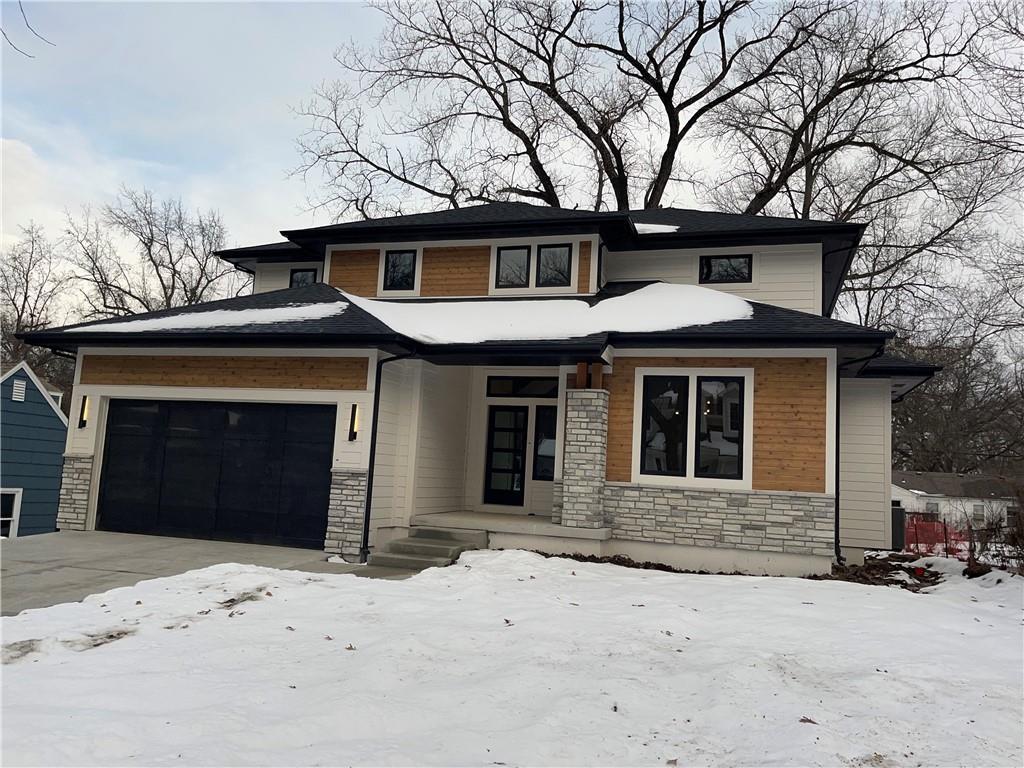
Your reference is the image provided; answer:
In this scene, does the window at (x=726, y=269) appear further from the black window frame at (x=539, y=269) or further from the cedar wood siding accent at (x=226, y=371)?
the cedar wood siding accent at (x=226, y=371)

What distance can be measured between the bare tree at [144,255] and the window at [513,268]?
20.5m

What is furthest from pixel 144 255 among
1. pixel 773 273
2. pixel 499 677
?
pixel 499 677

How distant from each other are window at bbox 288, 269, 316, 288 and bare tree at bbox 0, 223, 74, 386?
63.5ft

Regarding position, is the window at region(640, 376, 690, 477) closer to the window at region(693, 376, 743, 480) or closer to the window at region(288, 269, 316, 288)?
the window at region(693, 376, 743, 480)

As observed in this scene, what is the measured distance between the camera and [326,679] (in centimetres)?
443

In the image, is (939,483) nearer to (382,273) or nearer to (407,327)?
(382,273)

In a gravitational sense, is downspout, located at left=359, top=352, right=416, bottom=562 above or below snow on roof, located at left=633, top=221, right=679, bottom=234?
below

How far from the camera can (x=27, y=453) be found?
14359 millimetres

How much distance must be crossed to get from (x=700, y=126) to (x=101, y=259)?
78.1 ft

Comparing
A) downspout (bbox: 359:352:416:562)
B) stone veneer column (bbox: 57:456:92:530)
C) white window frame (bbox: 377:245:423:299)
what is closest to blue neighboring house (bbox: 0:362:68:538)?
stone veneer column (bbox: 57:456:92:530)

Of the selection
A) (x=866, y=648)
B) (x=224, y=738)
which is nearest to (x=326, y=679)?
(x=224, y=738)

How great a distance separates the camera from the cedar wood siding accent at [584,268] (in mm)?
11539

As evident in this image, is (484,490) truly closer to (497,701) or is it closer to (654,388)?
(654,388)

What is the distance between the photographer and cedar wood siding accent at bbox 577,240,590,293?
1154 centimetres
